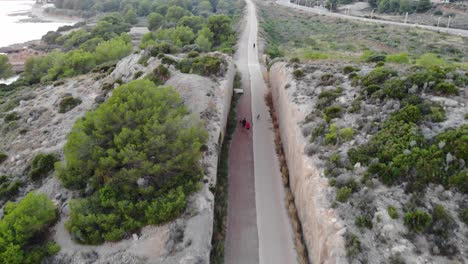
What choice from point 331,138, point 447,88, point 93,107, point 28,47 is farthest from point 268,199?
point 28,47

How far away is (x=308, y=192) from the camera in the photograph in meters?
22.4

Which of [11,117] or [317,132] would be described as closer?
[317,132]

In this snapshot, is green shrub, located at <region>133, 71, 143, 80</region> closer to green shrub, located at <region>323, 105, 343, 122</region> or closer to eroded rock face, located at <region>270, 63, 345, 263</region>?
eroded rock face, located at <region>270, 63, 345, 263</region>

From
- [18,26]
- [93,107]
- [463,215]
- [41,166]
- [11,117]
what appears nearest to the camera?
[463,215]

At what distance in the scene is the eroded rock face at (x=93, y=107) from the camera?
1933 centimetres

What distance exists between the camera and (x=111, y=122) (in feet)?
77.0

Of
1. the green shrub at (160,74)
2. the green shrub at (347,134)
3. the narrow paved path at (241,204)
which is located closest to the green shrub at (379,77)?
the green shrub at (347,134)

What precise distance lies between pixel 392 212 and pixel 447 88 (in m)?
13.1

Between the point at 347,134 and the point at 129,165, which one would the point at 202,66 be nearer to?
the point at 129,165

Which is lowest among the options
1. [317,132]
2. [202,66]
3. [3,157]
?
[3,157]

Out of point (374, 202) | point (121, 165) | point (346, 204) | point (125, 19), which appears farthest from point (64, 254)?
point (125, 19)

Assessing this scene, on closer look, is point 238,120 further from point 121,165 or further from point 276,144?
point 121,165

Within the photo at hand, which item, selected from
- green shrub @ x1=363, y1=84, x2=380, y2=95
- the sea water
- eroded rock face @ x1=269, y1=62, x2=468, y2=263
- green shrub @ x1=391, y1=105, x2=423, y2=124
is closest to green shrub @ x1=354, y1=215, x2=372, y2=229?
eroded rock face @ x1=269, y1=62, x2=468, y2=263

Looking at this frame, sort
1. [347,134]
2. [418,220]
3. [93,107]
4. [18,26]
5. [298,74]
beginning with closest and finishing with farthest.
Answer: [418,220] < [347,134] < [298,74] < [93,107] < [18,26]
